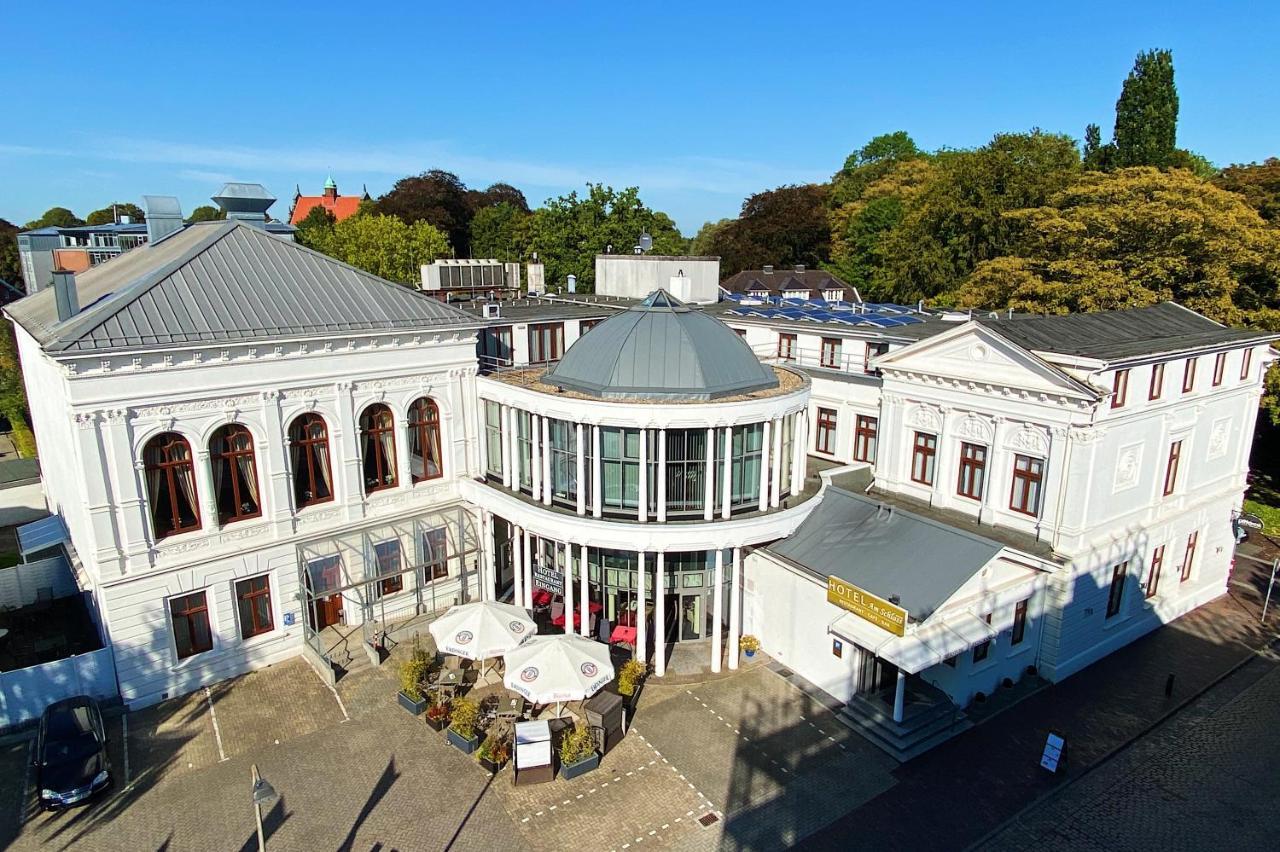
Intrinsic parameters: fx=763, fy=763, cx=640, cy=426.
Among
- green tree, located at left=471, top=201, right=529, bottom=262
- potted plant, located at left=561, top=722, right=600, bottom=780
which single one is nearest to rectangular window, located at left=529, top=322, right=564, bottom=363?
potted plant, located at left=561, top=722, right=600, bottom=780

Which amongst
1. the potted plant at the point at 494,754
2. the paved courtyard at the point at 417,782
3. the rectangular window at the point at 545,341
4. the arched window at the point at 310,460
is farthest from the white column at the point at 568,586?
the rectangular window at the point at 545,341

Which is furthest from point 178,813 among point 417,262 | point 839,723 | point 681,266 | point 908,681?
point 417,262

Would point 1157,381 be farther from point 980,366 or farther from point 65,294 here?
point 65,294

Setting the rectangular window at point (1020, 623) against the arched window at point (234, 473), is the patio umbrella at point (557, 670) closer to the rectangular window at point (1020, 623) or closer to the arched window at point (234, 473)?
the arched window at point (234, 473)

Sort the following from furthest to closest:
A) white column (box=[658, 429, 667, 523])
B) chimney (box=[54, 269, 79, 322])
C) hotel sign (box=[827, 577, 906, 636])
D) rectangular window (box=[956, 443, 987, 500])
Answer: rectangular window (box=[956, 443, 987, 500]) → white column (box=[658, 429, 667, 523]) → chimney (box=[54, 269, 79, 322]) → hotel sign (box=[827, 577, 906, 636])

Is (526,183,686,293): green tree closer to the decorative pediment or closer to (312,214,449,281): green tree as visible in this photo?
(312,214,449,281): green tree

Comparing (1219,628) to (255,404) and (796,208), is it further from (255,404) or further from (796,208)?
(796,208)

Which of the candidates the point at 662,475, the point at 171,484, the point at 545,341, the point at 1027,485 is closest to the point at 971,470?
the point at 1027,485
